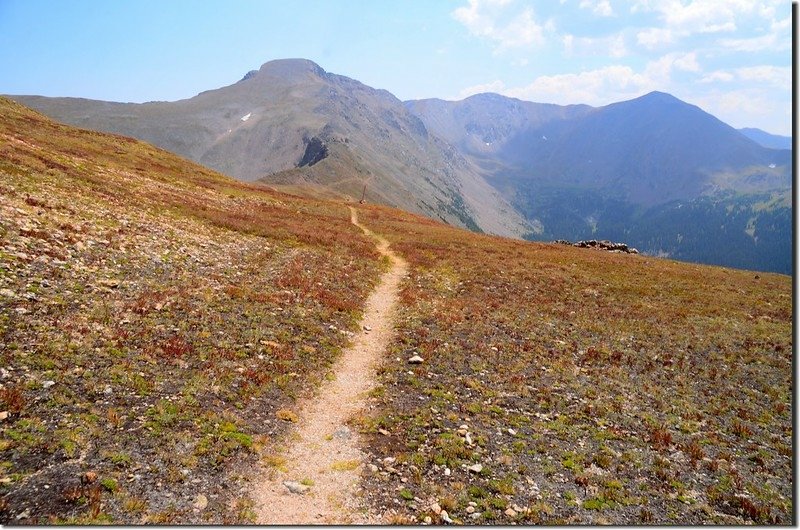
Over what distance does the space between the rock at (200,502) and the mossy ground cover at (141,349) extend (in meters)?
0.04

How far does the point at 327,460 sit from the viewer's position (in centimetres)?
1323

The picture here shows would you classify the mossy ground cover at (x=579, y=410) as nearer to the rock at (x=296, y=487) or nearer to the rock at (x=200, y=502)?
the rock at (x=296, y=487)

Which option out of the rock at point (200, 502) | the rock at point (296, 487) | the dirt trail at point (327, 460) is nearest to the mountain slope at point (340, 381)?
the rock at point (200, 502)

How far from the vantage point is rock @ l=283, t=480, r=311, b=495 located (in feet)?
37.7

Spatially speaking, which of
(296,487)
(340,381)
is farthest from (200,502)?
(340,381)

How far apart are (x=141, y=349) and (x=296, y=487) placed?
28.8ft

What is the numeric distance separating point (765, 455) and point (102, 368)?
2344cm

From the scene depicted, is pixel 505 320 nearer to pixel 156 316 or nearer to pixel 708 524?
pixel 708 524

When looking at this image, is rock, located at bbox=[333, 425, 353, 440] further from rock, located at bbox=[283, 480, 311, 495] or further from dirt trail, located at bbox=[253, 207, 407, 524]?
rock, located at bbox=[283, 480, 311, 495]

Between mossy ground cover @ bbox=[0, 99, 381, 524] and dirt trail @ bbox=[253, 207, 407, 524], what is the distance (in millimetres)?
674

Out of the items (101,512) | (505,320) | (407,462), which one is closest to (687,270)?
(505,320)

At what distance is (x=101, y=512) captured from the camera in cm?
942

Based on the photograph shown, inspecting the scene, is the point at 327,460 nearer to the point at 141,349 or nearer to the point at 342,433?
the point at 342,433

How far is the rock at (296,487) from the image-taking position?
452 inches
